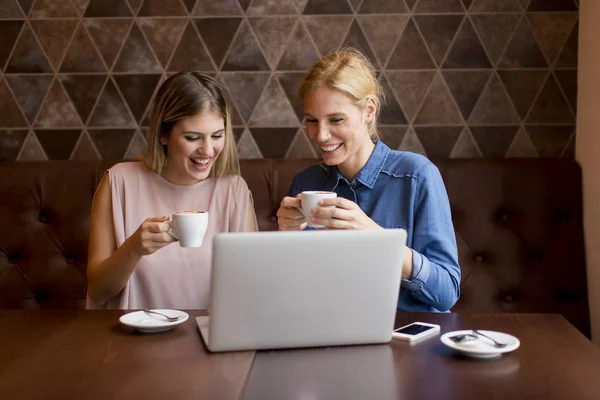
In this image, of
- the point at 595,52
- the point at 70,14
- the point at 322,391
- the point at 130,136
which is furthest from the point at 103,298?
the point at 595,52

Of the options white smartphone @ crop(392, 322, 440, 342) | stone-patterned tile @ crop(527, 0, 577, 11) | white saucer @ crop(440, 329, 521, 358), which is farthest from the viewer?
stone-patterned tile @ crop(527, 0, 577, 11)

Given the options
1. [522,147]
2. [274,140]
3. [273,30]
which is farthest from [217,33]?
[522,147]

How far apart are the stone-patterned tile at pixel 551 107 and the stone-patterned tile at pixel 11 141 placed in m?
1.67

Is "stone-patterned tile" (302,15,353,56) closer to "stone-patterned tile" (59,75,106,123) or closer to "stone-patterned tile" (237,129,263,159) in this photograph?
"stone-patterned tile" (237,129,263,159)

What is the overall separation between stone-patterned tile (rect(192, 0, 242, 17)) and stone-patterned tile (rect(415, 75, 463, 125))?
669 millimetres

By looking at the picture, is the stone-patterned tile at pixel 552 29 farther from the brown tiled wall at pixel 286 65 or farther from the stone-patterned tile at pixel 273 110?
the stone-patterned tile at pixel 273 110

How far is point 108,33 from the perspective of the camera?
2248mm

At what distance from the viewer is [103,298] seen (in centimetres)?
169

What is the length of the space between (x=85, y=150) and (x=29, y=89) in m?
0.27

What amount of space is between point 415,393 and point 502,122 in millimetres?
1484

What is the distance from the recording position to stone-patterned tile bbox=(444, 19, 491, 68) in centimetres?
221

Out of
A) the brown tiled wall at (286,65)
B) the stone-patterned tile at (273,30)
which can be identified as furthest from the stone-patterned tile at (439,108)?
the stone-patterned tile at (273,30)

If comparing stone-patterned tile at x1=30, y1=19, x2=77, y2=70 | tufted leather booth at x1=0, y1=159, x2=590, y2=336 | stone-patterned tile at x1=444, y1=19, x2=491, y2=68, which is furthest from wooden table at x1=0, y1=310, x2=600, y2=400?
stone-patterned tile at x1=30, y1=19, x2=77, y2=70

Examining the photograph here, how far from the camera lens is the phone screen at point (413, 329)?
3.90 ft
